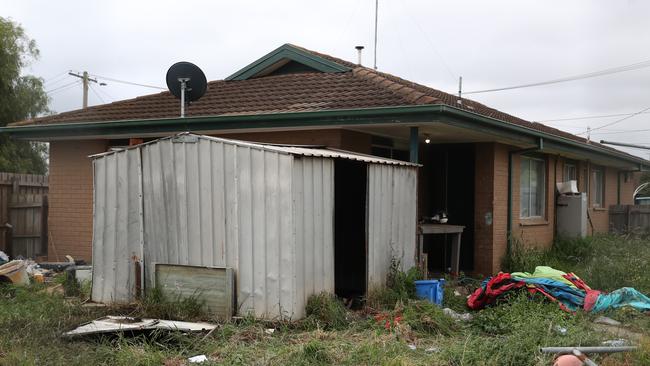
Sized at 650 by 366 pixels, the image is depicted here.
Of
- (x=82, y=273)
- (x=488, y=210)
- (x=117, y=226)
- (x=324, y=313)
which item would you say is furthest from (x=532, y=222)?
(x=82, y=273)

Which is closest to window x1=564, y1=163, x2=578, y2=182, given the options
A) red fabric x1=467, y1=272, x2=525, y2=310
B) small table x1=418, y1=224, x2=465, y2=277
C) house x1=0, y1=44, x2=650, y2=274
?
house x1=0, y1=44, x2=650, y2=274

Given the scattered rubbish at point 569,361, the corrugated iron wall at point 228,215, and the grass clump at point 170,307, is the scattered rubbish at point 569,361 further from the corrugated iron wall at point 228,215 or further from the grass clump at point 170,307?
the grass clump at point 170,307

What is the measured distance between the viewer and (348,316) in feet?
23.7

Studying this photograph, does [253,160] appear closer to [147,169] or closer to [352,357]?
[147,169]

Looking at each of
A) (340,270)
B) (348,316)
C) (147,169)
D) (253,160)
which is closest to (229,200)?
(253,160)

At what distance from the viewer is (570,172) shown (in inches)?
614

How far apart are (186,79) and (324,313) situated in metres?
5.05

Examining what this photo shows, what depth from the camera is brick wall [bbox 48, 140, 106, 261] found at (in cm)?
1191

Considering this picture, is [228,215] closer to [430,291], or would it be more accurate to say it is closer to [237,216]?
[237,216]

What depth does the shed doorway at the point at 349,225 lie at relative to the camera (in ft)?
31.1

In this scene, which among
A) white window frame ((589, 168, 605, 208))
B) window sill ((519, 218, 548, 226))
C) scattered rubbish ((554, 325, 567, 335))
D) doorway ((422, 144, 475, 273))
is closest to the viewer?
scattered rubbish ((554, 325, 567, 335))

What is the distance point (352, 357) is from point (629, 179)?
19.0 metres

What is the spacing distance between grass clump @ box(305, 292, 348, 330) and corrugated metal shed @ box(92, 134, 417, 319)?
12cm

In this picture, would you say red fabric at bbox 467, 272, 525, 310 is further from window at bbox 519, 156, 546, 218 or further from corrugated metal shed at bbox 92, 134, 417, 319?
window at bbox 519, 156, 546, 218
